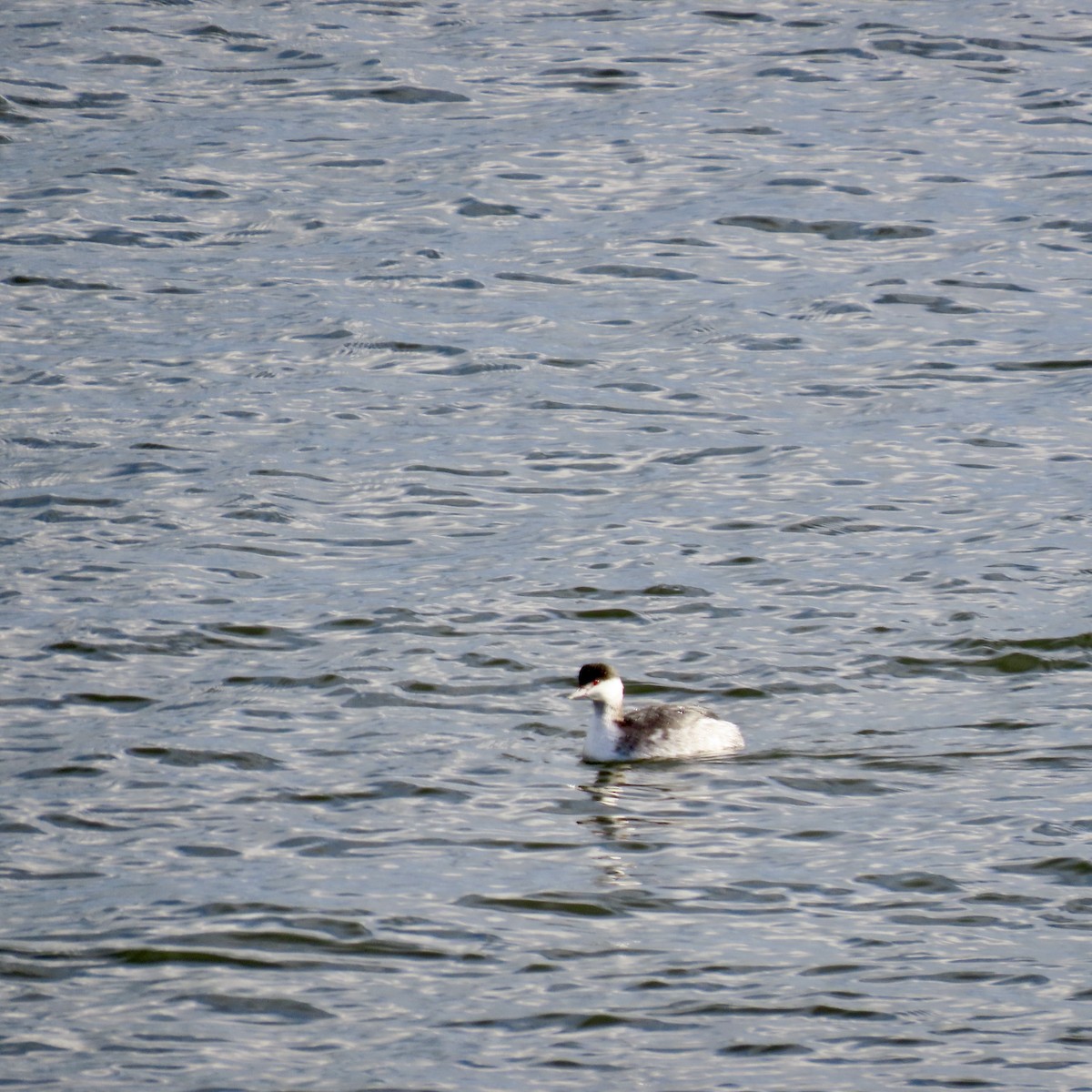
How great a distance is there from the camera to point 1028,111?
85.2 feet

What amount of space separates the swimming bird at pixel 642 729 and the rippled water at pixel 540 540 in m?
0.15

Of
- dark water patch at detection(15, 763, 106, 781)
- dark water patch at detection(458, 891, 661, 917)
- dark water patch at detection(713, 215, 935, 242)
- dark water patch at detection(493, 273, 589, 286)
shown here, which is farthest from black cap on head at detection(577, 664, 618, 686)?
dark water patch at detection(713, 215, 935, 242)

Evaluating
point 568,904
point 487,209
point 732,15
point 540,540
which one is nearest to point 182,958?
point 568,904

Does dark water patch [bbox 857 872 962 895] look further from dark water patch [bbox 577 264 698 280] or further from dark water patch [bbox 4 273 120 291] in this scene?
dark water patch [bbox 4 273 120 291]

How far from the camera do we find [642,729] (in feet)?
41.7

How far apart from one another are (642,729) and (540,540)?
3527 millimetres

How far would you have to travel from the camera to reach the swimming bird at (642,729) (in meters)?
12.6

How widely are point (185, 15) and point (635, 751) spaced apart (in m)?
19.5

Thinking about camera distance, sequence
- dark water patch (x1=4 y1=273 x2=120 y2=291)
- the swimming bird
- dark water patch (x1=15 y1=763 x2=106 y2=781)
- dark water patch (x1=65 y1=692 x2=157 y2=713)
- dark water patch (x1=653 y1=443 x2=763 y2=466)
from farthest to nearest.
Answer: dark water patch (x1=4 y1=273 x2=120 y2=291) < dark water patch (x1=653 y1=443 x2=763 y2=466) < dark water patch (x1=65 y1=692 x2=157 y2=713) < the swimming bird < dark water patch (x1=15 y1=763 x2=106 y2=781)

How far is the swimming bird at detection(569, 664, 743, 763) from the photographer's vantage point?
1255 centimetres

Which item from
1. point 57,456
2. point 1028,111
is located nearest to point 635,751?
point 57,456

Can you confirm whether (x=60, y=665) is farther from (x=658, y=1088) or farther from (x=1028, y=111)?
(x=1028, y=111)

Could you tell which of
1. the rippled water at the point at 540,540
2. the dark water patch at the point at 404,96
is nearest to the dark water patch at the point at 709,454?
the rippled water at the point at 540,540

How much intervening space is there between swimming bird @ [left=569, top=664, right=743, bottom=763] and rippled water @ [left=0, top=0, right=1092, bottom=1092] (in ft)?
0.49
